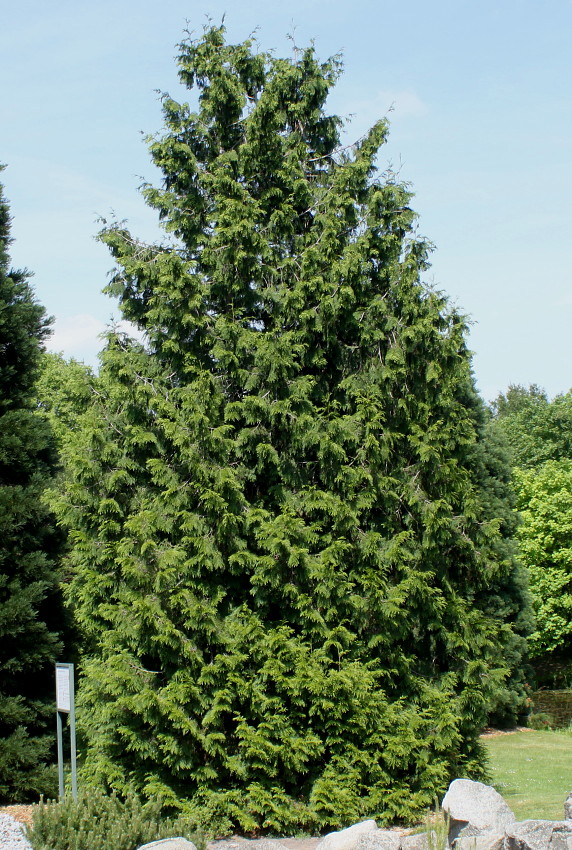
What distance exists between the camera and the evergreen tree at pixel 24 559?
9.46 m

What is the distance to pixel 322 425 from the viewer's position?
8.83 m

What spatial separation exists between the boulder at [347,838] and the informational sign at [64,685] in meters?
2.89

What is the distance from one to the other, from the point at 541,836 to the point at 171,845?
115 inches

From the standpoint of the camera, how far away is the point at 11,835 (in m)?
7.90

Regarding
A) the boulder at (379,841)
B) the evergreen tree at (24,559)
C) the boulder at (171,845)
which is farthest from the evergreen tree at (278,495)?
the boulder at (171,845)

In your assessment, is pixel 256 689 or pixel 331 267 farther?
pixel 331 267

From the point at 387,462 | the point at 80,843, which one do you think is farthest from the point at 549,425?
the point at 80,843

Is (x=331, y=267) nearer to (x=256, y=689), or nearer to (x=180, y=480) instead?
(x=180, y=480)

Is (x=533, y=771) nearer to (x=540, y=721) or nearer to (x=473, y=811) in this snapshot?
(x=473, y=811)

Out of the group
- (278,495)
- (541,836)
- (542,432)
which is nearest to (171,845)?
(541,836)

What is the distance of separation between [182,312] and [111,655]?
4.10 metres

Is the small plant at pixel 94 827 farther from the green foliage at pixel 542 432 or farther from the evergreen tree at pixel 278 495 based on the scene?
the green foliage at pixel 542 432

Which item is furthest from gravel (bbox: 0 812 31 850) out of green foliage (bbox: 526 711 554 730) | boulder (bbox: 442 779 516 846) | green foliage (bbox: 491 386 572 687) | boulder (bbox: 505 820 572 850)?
green foliage (bbox: 526 711 554 730)

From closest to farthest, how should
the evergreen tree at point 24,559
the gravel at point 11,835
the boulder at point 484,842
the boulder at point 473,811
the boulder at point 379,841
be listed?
the boulder at point 484,842, the boulder at point 379,841, the boulder at point 473,811, the gravel at point 11,835, the evergreen tree at point 24,559
